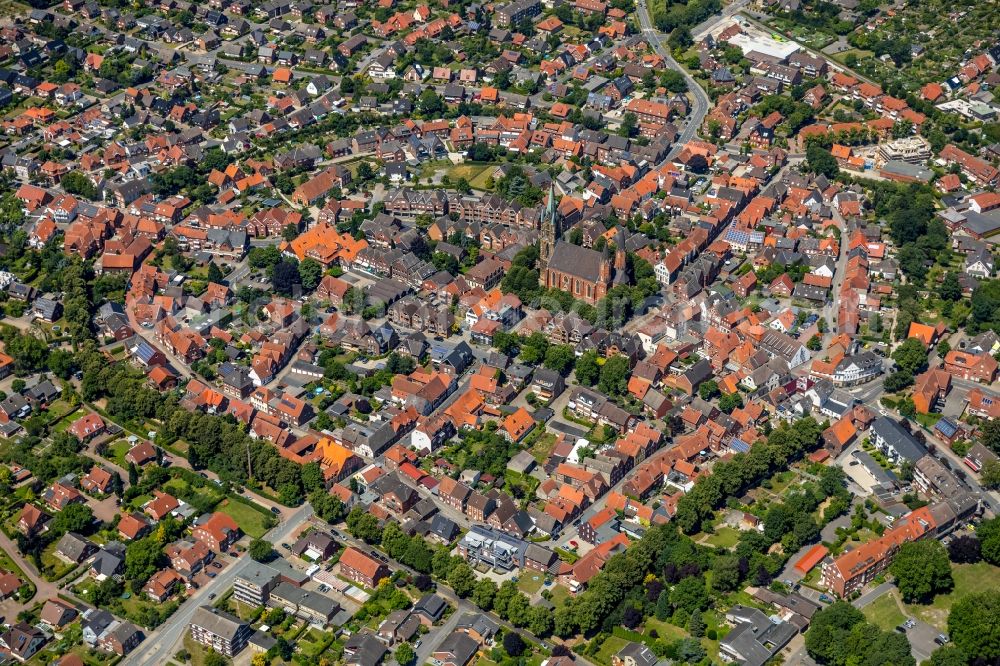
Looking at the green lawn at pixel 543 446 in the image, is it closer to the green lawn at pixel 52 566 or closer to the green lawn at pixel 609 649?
the green lawn at pixel 609 649

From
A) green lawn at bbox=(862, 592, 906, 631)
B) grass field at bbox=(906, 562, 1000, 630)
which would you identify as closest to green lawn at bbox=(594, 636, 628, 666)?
green lawn at bbox=(862, 592, 906, 631)

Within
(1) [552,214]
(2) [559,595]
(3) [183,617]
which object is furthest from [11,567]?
(1) [552,214]

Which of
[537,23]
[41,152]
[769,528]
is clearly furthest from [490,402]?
[537,23]

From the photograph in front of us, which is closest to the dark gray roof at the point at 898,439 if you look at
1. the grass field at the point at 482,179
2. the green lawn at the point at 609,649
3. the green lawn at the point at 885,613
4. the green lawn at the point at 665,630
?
the green lawn at the point at 885,613

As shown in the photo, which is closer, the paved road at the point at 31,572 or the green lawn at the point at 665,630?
the green lawn at the point at 665,630

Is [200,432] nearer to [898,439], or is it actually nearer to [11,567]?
[11,567]

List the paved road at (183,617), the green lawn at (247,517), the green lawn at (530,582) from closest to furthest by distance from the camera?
1. the paved road at (183,617)
2. the green lawn at (530,582)
3. the green lawn at (247,517)
